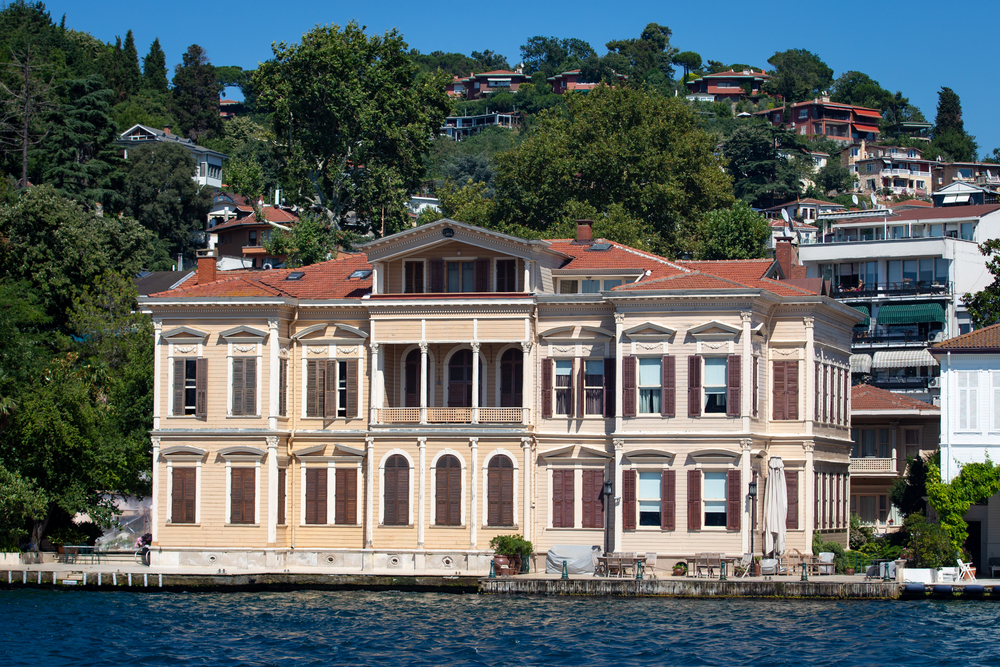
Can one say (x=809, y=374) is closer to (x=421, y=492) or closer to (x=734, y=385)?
(x=734, y=385)

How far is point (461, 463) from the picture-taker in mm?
47688

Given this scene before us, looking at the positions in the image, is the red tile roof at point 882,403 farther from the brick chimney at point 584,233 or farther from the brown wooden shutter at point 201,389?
the brown wooden shutter at point 201,389

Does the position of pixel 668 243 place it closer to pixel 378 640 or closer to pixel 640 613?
pixel 640 613

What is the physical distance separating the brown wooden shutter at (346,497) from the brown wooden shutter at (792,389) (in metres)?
14.6

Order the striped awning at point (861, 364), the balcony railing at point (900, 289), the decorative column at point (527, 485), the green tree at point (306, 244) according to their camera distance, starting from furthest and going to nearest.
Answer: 1. the balcony railing at point (900, 289)
2. the striped awning at point (861, 364)
3. the green tree at point (306, 244)
4. the decorative column at point (527, 485)

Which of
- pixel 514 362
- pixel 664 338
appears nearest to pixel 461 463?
pixel 514 362

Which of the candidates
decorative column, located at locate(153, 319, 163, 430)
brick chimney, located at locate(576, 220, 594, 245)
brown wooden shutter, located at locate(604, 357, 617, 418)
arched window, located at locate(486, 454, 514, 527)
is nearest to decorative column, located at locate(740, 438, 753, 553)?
brown wooden shutter, located at locate(604, 357, 617, 418)

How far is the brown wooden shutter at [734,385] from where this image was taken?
45.6 m

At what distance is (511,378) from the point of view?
161 feet

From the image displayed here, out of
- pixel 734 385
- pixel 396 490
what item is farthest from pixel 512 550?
pixel 734 385

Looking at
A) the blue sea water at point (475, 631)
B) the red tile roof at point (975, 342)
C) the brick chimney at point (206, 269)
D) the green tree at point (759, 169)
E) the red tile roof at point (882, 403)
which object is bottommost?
the blue sea water at point (475, 631)

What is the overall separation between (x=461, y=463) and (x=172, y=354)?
10396mm

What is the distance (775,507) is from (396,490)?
12.3 meters

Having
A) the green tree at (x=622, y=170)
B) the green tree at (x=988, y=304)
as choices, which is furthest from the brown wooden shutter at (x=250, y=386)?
the green tree at (x=622, y=170)
